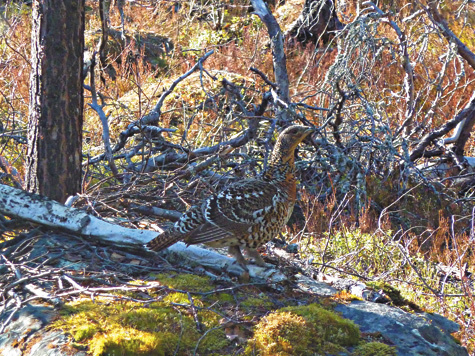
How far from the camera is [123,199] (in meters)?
5.30

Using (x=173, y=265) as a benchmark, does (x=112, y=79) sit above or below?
above

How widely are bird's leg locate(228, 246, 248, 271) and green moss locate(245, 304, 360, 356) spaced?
28.8 inches

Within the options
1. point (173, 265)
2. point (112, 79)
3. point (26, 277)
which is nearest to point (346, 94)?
point (173, 265)

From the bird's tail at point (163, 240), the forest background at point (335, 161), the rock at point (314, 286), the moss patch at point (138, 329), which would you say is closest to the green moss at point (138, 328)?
the moss patch at point (138, 329)

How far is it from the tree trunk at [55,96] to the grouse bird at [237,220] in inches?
55.8

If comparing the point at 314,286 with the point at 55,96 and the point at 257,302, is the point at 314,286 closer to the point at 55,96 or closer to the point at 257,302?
the point at 257,302

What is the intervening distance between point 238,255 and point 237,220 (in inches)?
11.4

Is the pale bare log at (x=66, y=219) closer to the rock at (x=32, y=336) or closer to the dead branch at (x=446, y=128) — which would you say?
the rock at (x=32, y=336)

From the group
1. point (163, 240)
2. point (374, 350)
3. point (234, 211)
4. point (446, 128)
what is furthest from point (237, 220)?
point (446, 128)

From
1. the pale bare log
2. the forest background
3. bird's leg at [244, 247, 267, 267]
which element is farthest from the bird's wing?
the forest background

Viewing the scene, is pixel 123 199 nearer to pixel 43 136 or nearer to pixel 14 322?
pixel 43 136

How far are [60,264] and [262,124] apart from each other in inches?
174

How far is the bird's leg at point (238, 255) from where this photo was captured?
156 inches

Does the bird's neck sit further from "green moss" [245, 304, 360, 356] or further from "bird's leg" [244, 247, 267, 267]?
"green moss" [245, 304, 360, 356]
